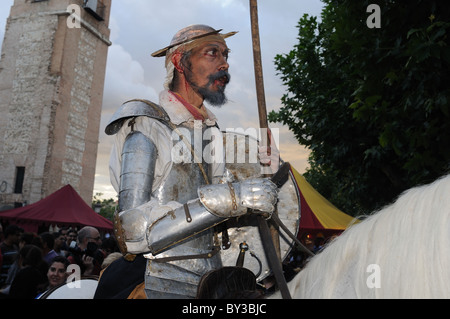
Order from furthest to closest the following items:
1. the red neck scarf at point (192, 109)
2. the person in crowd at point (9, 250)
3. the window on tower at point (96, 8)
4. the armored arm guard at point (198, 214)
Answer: the window on tower at point (96, 8)
the person in crowd at point (9, 250)
the red neck scarf at point (192, 109)
the armored arm guard at point (198, 214)

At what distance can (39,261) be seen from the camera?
18.6 feet

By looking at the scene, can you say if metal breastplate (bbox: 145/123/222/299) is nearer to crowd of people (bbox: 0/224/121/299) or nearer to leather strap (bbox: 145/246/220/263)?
leather strap (bbox: 145/246/220/263)

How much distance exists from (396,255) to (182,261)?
3.69 ft

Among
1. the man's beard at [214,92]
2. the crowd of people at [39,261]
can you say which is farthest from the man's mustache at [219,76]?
the crowd of people at [39,261]

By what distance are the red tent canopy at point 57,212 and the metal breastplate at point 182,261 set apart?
10.6 metres

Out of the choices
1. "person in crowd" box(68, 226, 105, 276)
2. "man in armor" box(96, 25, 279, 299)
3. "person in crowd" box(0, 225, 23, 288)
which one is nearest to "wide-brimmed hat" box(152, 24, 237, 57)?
"man in armor" box(96, 25, 279, 299)

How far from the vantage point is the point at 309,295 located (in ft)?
4.43

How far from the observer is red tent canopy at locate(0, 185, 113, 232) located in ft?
38.2

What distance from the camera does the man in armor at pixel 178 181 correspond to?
1.78 meters

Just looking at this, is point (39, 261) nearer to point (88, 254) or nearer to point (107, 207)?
point (88, 254)

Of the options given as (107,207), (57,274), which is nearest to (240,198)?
(57,274)

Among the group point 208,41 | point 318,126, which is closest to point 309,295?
point 208,41

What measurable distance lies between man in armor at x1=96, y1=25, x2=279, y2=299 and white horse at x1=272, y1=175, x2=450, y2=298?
1.54 feet

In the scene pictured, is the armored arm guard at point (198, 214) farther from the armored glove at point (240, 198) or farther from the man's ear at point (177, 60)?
the man's ear at point (177, 60)
